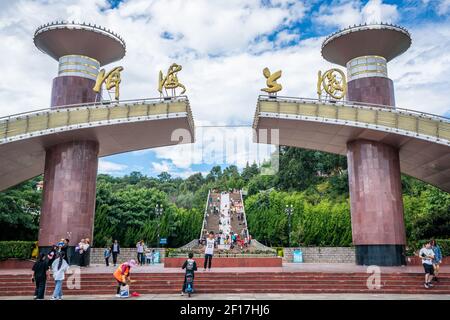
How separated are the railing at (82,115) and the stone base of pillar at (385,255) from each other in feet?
37.0

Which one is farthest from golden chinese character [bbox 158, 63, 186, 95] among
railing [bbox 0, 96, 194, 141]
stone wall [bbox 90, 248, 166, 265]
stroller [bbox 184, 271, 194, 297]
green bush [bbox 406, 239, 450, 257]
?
green bush [bbox 406, 239, 450, 257]

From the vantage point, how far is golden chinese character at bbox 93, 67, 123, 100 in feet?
69.9

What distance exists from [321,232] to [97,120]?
81.8ft

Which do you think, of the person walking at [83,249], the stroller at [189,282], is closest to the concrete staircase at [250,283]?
the stroller at [189,282]

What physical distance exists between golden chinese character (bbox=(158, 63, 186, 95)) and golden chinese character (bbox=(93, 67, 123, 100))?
2.25 meters

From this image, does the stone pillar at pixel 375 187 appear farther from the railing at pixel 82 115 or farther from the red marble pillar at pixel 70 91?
the red marble pillar at pixel 70 91

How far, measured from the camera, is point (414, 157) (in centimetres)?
2252

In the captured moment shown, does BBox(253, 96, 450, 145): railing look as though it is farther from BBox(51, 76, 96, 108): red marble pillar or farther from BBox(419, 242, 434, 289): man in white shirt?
BBox(51, 76, 96, 108): red marble pillar

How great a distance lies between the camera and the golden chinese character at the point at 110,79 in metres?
21.3

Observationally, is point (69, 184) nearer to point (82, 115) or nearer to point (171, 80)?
point (82, 115)

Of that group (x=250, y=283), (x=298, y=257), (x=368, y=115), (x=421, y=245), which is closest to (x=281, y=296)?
(x=250, y=283)
